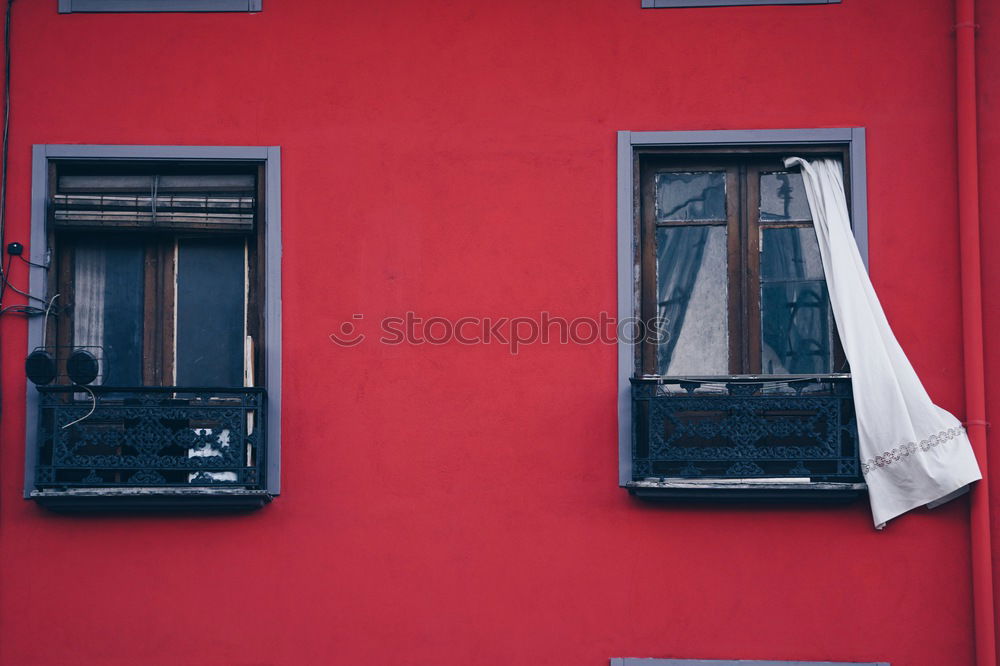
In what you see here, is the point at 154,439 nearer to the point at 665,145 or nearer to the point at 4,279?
the point at 4,279

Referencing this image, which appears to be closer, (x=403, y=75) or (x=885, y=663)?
(x=885, y=663)

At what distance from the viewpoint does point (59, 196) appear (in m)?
7.48

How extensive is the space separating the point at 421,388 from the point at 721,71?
2.65m

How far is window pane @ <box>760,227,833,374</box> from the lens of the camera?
7.39 metres

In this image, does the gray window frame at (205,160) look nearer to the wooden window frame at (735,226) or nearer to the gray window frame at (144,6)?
the gray window frame at (144,6)

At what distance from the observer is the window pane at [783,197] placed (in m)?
7.50

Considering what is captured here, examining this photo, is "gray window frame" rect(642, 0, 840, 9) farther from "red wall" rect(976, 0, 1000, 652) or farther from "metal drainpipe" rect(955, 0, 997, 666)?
"red wall" rect(976, 0, 1000, 652)

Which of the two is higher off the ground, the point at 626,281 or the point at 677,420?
the point at 626,281

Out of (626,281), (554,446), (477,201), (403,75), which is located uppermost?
(403,75)

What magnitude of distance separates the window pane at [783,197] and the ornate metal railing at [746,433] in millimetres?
1093

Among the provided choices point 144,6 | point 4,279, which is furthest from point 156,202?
point 144,6

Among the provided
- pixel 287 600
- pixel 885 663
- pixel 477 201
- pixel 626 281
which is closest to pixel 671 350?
pixel 626 281

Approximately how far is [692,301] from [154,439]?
3307 mm

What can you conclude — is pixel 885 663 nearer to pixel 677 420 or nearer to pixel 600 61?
pixel 677 420
